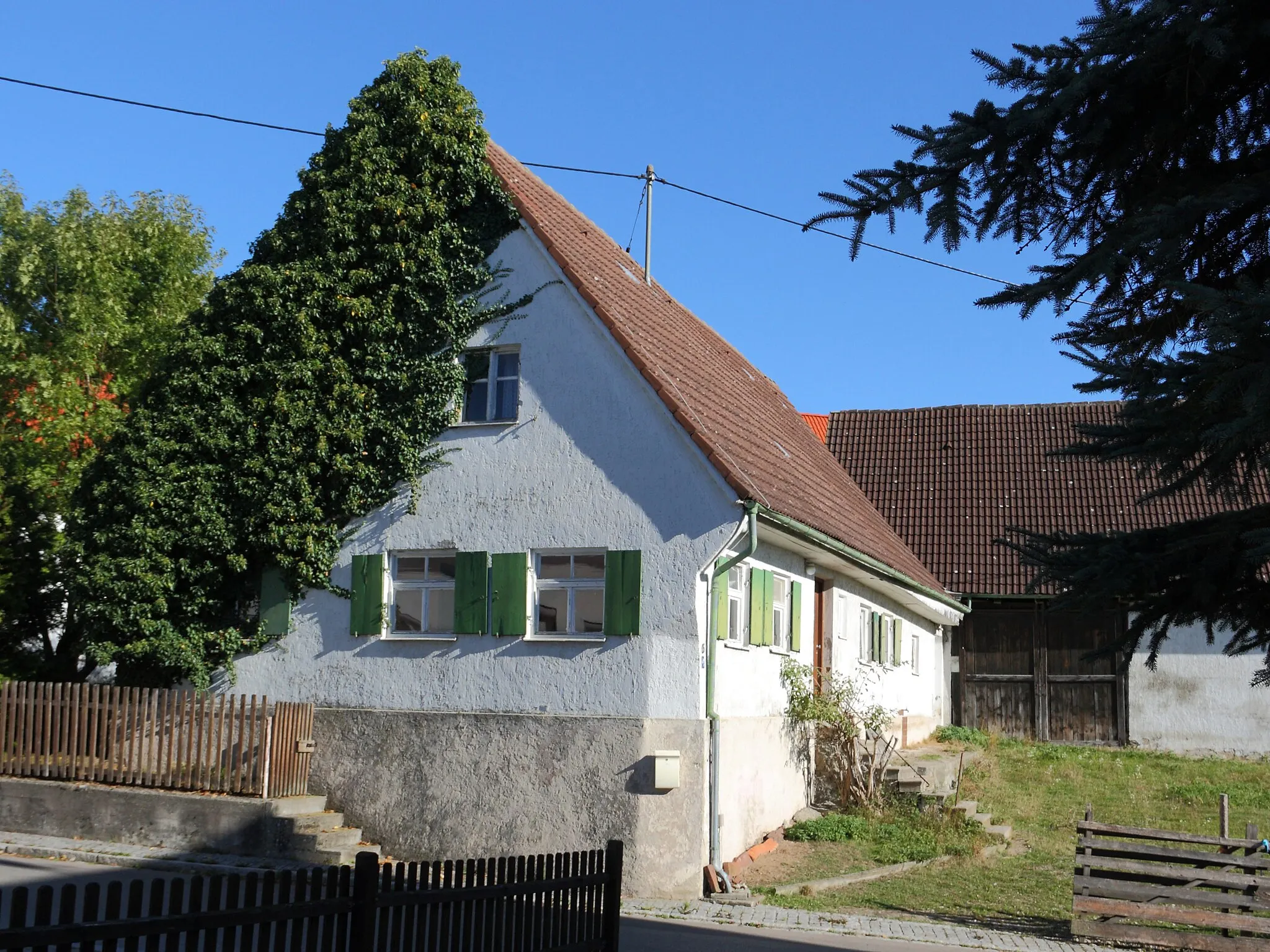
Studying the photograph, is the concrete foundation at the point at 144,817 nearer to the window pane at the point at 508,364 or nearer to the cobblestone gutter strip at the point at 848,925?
the cobblestone gutter strip at the point at 848,925

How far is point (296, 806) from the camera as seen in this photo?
13648 millimetres

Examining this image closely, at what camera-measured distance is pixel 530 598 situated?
13672mm

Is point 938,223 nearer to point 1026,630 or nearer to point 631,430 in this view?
point 631,430

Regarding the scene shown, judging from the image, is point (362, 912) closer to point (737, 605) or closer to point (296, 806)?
point (296, 806)

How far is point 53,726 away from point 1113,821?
534 inches

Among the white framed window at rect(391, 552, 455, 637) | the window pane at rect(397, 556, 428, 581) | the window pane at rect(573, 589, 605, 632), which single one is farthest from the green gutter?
the window pane at rect(397, 556, 428, 581)

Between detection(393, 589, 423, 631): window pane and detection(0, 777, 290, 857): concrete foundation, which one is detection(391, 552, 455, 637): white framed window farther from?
detection(0, 777, 290, 857): concrete foundation

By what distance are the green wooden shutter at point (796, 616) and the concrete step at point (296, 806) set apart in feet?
19.2

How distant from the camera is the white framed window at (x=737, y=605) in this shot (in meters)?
13.7

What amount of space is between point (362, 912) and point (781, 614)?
31.7ft

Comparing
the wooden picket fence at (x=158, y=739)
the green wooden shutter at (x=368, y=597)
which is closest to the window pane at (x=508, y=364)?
the green wooden shutter at (x=368, y=597)

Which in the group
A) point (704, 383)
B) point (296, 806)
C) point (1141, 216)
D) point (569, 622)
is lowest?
point (296, 806)

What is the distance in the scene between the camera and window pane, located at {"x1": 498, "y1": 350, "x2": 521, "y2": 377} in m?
14.4

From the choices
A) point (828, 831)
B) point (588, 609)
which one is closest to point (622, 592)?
point (588, 609)
